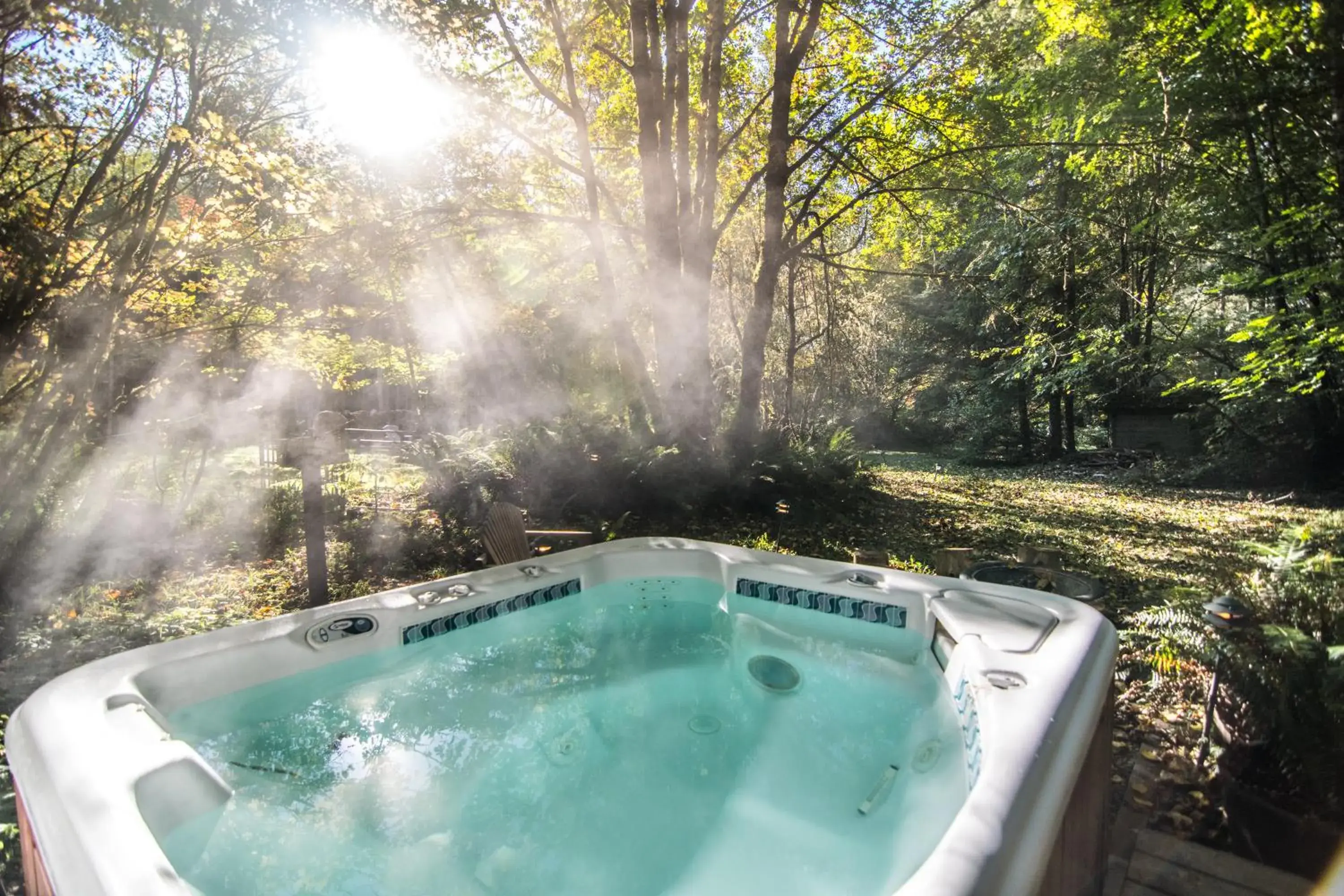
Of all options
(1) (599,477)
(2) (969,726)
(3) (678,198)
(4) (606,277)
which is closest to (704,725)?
(2) (969,726)

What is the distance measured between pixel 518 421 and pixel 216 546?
276 centimetres

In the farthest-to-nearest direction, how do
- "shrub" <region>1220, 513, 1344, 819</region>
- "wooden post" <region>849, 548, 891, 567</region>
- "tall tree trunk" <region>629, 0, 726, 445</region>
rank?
"tall tree trunk" <region>629, 0, 726, 445</region>, "wooden post" <region>849, 548, 891, 567</region>, "shrub" <region>1220, 513, 1344, 819</region>

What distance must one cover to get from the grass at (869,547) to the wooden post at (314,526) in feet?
1.70

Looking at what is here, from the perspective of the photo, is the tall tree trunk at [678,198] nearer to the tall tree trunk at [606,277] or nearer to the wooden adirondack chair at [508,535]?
the tall tree trunk at [606,277]

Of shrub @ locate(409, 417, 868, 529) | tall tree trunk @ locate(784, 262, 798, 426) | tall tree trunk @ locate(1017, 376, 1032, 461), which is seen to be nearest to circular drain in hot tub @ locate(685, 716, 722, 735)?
shrub @ locate(409, 417, 868, 529)

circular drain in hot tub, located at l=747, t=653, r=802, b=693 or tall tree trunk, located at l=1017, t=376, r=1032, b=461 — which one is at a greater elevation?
tall tree trunk, located at l=1017, t=376, r=1032, b=461

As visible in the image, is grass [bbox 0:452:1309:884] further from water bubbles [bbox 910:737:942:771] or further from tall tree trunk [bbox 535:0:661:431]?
tall tree trunk [bbox 535:0:661:431]

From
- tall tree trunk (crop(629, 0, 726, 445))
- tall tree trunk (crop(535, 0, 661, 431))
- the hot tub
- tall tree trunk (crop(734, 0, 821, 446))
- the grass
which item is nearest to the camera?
the hot tub

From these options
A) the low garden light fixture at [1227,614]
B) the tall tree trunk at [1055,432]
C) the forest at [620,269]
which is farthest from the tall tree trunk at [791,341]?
the low garden light fixture at [1227,614]

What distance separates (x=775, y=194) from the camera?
621 cm

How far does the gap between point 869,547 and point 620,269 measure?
4407mm

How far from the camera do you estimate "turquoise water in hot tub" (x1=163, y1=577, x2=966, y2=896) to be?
1821 mm

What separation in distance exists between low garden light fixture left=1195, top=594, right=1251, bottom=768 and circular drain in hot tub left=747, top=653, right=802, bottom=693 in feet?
4.60

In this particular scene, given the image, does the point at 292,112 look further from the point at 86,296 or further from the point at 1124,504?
the point at 1124,504
